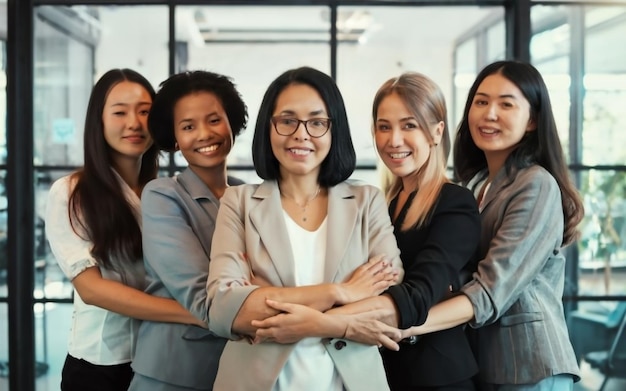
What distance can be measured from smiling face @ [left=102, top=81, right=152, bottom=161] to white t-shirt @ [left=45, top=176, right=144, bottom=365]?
19cm

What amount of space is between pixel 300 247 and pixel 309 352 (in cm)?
23

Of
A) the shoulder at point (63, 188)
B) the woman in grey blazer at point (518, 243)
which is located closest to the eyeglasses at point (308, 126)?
the woman in grey blazer at point (518, 243)

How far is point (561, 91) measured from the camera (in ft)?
11.2

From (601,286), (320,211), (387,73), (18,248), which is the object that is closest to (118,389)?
(320,211)

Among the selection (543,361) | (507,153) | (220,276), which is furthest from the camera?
(507,153)

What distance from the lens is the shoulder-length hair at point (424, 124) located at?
181 centimetres

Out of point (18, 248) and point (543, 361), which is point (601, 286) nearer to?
point (543, 361)

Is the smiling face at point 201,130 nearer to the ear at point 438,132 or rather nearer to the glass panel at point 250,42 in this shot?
the ear at point 438,132

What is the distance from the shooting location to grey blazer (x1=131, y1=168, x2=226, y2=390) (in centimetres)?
174

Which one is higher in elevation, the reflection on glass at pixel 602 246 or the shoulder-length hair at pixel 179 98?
the shoulder-length hair at pixel 179 98

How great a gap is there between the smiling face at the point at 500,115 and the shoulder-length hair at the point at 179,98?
696 mm

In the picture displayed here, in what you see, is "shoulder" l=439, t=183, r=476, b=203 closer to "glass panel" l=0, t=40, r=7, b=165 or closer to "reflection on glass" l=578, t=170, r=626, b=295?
"reflection on glass" l=578, t=170, r=626, b=295

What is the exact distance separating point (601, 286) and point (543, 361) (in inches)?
72.3

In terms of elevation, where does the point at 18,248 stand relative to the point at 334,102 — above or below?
below
